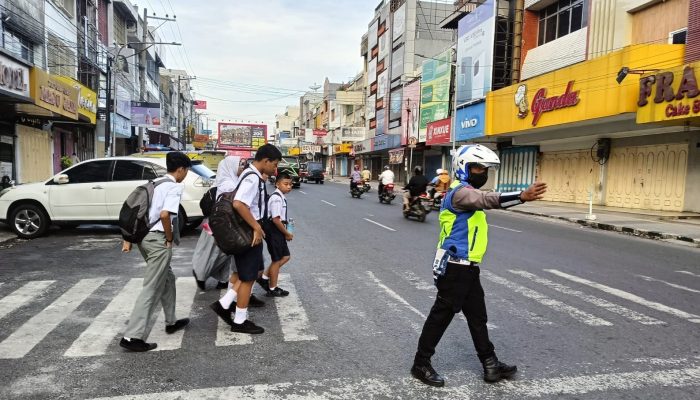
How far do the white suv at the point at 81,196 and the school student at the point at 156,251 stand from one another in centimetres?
665

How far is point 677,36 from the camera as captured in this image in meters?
18.5

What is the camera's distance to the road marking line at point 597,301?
5574 millimetres

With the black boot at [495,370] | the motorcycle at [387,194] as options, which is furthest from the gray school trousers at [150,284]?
the motorcycle at [387,194]

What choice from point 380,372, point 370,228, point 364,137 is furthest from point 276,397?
point 364,137

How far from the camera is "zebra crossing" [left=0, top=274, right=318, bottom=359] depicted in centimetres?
449

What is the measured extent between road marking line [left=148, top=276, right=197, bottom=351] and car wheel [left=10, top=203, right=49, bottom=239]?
544cm

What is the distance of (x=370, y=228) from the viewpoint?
13.4 meters

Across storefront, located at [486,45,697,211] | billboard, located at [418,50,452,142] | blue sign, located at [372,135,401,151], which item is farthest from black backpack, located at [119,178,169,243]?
blue sign, located at [372,135,401,151]

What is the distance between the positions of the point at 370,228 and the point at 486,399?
9849 mm

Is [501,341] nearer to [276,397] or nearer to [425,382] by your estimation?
[425,382]

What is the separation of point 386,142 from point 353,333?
44262mm

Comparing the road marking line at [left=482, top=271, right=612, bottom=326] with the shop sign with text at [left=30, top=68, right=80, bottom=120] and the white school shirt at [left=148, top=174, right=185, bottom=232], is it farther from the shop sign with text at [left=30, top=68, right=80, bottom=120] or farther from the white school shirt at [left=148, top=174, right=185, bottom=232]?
the shop sign with text at [left=30, top=68, right=80, bottom=120]

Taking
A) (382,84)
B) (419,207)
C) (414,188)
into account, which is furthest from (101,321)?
(382,84)

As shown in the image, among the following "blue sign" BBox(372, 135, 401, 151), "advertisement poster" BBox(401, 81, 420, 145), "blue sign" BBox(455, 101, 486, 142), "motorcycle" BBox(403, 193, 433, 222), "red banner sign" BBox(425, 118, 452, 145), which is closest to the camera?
"motorcycle" BBox(403, 193, 433, 222)
